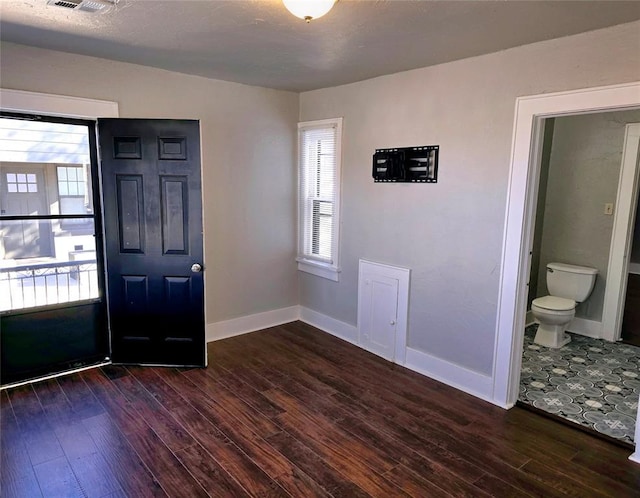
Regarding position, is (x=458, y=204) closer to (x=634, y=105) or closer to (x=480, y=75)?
(x=480, y=75)

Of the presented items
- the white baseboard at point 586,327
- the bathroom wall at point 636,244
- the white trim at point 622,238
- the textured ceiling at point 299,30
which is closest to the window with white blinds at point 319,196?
the textured ceiling at point 299,30

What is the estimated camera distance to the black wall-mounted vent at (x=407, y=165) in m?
3.41

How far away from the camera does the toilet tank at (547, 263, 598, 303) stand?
4379 millimetres

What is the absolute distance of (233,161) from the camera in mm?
4191

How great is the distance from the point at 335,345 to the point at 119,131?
2.69 meters

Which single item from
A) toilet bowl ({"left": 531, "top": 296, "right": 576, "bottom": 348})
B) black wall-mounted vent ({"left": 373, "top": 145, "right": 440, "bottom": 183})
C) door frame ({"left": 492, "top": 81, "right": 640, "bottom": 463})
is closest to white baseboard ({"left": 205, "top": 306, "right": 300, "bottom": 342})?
black wall-mounted vent ({"left": 373, "top": 145, "right": 440, "bottom": 183})

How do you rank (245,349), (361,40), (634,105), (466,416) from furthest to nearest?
1. (245,349)
2. (466,416)
3. (361,40)
4. (634,105)

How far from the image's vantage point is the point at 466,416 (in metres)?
2.97

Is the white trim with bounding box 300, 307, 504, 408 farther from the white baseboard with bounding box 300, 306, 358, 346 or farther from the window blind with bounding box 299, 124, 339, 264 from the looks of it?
the window blind with bounding box 299, 124, 339, 264

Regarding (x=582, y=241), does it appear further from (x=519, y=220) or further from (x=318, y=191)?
(x=318, y=191)

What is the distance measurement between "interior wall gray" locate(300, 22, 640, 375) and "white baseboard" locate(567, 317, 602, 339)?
2041mm

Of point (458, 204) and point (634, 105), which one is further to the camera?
point (458, 204)

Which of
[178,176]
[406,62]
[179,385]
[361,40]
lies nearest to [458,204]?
[406,62]

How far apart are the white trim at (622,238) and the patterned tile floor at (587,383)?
259 millimetres
